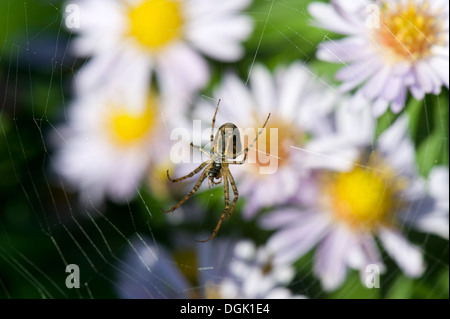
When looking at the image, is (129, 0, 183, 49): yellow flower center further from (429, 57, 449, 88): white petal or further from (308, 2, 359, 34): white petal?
(429, 57, 449, 88): white petal

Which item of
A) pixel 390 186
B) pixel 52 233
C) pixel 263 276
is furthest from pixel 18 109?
pixel 390 186

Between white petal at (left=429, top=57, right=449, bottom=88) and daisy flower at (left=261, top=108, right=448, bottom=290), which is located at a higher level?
white petal at (left=429, top=57, right=449, bottom=88)

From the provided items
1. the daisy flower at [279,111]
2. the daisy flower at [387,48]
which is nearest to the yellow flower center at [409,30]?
the daisy flower at [387,48]

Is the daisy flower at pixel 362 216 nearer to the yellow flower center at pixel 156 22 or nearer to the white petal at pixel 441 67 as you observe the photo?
the white petal at pixel 441 67

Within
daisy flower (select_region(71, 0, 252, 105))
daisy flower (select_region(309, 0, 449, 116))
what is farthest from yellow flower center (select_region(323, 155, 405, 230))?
daisy flower (select_region(71, 0, 252, 105))

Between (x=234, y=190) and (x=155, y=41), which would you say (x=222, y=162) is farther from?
(x=155, y=41)

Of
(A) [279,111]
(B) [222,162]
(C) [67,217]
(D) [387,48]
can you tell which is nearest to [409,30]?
(D) [387,48]

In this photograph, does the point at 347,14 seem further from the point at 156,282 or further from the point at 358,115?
the point at 156,282
